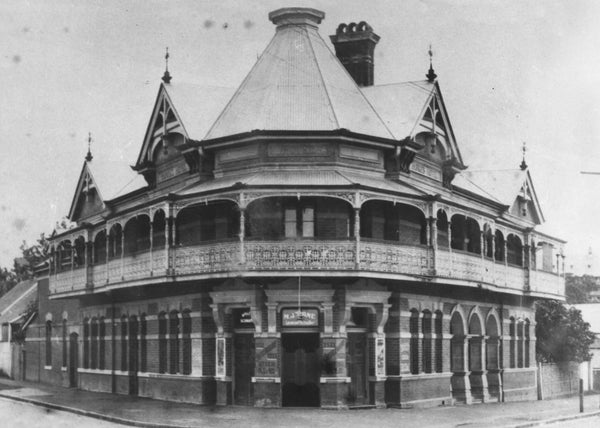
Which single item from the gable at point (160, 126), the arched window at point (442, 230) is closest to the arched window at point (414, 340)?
the arched window at point (442, 230)

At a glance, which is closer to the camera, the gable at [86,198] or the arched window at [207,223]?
the arched window at [207,223]

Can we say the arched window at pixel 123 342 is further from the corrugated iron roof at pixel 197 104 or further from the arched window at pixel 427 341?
the arched window at pixel 427 341

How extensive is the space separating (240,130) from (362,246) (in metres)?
6.12

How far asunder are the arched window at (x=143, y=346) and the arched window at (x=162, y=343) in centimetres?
117

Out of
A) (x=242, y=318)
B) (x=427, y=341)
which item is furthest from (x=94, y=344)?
(x=427, y=341)

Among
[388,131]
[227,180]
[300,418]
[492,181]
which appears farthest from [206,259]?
[492,181]

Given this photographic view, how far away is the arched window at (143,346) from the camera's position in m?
33.5

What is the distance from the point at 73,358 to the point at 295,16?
60.5 feet

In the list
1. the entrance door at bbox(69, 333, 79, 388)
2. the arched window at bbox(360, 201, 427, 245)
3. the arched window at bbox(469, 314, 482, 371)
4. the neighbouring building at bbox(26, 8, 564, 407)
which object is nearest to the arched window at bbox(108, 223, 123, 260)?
the neighbouring building at bbox(26, 8, 564, 407)

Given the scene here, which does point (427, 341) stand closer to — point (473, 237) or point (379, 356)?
point (379, 356)

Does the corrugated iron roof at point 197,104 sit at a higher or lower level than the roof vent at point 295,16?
lower

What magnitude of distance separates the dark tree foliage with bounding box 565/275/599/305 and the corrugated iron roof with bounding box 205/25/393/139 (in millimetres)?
70143

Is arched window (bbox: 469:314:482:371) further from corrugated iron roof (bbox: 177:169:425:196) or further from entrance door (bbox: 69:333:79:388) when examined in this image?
entrance door (bbox: 69:333:79:388)

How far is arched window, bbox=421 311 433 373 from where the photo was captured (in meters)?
30.8
